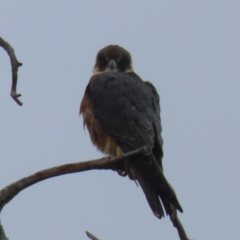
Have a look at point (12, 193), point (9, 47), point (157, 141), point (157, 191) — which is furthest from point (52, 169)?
point (157, 141)

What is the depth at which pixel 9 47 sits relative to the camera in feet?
9.99

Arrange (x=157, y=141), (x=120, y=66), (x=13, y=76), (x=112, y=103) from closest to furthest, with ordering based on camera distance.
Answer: (x=13, y=76), (x=157, y=141), (x=112, y=103), (x=120, y=66)

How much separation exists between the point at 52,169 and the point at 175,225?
654 mm

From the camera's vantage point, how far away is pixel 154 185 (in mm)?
4246

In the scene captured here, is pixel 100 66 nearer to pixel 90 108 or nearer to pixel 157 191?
pixel 90 108

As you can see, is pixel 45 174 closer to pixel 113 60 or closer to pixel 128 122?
pixel 128 122

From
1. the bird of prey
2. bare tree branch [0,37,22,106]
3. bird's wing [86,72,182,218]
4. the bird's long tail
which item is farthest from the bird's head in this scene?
bare tree branch [0,37,22,106]

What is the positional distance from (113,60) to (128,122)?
130cm

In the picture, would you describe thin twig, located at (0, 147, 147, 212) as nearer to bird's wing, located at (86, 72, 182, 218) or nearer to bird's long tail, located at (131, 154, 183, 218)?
bird's long tail, located at (131, 154, 183, 218)

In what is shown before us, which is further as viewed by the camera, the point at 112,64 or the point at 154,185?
the point at 112,64

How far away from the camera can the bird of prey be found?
4.44m

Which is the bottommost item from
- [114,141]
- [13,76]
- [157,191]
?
[157,191]

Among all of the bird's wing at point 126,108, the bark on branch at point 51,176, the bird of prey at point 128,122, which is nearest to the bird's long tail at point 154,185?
the bird of prey at point 128,122

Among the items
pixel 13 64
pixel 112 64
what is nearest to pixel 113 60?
pixel 112 64
